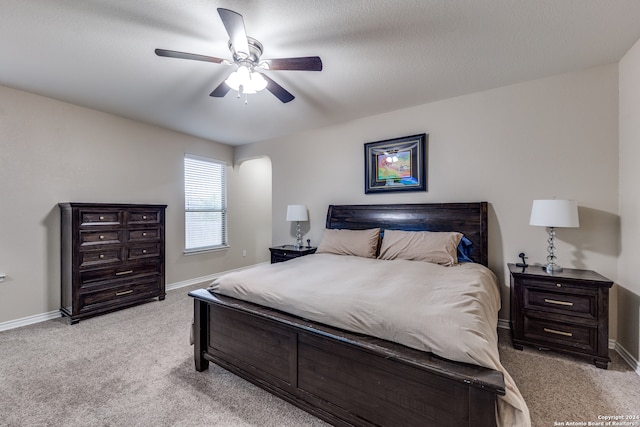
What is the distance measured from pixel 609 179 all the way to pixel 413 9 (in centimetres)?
241

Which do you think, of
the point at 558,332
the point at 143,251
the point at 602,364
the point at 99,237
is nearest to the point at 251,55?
the point at 99,237

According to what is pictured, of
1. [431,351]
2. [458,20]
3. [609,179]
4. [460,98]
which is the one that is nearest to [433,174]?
[460,98]

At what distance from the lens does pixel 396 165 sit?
3.65 metres

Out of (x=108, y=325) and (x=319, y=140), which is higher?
(x=319, y=140)

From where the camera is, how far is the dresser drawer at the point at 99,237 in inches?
126

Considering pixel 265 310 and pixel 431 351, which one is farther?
pixel 265 310

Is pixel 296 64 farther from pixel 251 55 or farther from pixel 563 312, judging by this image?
pixel 563 312

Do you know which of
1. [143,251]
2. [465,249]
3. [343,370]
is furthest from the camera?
[143,251]

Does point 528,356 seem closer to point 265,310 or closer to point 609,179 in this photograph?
point 609,179

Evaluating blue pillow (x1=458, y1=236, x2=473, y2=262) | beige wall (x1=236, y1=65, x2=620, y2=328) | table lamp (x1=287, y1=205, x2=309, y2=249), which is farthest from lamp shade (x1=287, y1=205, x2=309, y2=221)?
blue pillow (x1=458, y1=236, x2=473, y2=262)

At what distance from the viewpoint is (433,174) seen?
11.3 ft

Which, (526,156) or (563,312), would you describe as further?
(526,156)

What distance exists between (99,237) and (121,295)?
0.79 metres

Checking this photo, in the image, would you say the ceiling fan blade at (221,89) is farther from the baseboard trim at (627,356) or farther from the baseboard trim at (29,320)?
the baseboard trim at (627,356)
